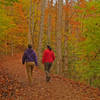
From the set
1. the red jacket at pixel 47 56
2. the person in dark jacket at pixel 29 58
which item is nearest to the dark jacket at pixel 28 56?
the person in dark jacket at pixel 29 58

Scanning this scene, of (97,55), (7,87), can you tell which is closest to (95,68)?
(97,55)

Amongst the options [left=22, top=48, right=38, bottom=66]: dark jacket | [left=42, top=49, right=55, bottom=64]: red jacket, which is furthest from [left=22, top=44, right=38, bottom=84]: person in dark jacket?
[left=42, top=49, right=55, bottom=64]: red jacket

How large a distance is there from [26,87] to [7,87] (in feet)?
2.99

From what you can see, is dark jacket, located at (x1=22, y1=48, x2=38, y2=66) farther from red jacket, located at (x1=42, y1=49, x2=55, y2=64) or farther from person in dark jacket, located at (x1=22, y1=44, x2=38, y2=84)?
red jacket, located at (x1=42, y1=49, x2=55, y2=64)

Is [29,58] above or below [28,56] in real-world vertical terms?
below

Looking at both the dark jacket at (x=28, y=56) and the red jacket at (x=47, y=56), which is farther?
the red jacket at (x=47, y=56)

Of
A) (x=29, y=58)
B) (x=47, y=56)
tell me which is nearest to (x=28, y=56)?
(x=29, y=58)

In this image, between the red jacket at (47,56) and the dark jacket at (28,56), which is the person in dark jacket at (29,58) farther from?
the red jacket at (47,56)

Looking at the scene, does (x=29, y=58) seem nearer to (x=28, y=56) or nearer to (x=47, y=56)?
(x=28, y=56)

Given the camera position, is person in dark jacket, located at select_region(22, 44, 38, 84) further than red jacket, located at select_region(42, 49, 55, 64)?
No

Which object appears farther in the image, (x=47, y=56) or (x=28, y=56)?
(x=47, y=56)

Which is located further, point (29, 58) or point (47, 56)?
point (47, 56)

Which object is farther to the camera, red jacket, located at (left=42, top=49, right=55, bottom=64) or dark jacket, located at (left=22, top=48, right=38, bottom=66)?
red jacket, located at (left=42, top=49, right=55, bottom=64)

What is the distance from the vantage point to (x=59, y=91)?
7.46 m
